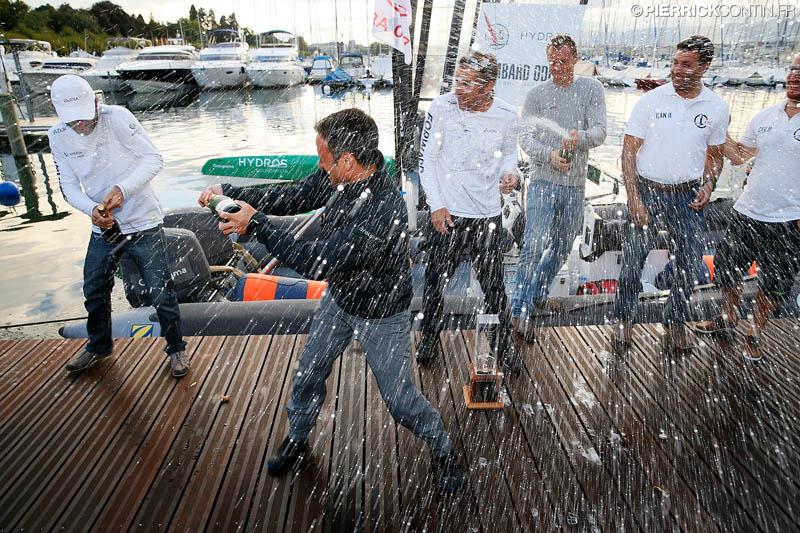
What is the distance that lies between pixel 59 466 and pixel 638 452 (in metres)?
2.96

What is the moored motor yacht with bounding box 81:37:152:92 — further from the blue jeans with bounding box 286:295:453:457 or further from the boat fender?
the blue jeans with bounding box 286:295:453:457

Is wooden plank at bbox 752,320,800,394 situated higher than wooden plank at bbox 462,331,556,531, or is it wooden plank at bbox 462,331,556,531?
wooden plank at bbox 462,331,556,531

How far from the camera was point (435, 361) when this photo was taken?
3324 mm

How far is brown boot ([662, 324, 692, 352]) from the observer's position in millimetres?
3490

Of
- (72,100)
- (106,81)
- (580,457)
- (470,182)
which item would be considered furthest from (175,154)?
(106,81)

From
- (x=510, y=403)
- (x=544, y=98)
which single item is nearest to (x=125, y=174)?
(x=510, y=403)

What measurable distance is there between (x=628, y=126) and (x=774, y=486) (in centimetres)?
223

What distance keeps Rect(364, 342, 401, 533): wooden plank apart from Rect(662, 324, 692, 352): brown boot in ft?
7.06

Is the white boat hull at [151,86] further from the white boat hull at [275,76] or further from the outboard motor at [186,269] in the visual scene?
the outboard motor at [186,269]

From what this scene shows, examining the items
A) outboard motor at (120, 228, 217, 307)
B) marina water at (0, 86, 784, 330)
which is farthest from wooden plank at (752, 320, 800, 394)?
marina water at (0, 86, 784, 330)

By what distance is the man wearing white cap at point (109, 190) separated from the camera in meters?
2.80

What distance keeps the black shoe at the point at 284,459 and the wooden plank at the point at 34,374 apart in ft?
5.39

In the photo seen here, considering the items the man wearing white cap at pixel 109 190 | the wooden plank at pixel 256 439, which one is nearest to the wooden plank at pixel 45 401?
the man wearing white cap at pixel 109 190

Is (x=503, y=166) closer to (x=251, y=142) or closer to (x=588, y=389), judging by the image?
(x=588, y=389)
